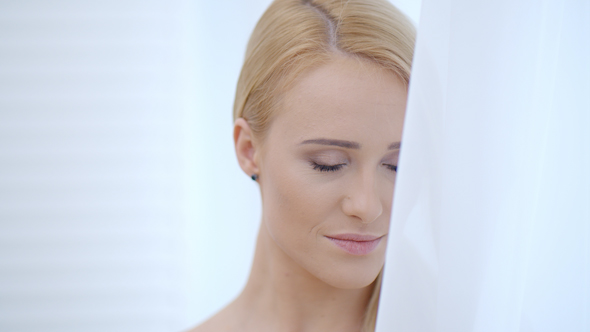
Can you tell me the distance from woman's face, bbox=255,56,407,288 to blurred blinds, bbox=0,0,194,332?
127cm

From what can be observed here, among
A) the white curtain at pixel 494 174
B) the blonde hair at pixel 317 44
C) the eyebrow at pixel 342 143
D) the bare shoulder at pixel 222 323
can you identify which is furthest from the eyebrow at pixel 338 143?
the bare shoulder at pixel 222 323

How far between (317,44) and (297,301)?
629mm

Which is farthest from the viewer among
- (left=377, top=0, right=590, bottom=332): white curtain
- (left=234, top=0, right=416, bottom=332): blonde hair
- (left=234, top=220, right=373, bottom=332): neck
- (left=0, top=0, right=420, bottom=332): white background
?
(left=0, top=0, right=420, bottom=332): white background

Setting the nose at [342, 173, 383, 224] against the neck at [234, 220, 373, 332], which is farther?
the neck at [234, 220, 373, 332]

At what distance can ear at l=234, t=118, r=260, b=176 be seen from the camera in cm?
124

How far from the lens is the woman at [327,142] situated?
984mm

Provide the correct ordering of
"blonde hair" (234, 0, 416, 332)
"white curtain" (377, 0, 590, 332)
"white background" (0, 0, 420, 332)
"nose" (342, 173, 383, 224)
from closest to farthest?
"white curtain" (377, 0, 590, 332), "nose" (342, 173, 383, 224), "blonde hair" (234, 0, 416, 332), "white background" (0, 0, 420, 332)

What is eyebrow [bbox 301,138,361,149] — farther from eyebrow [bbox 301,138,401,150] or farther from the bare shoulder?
the bare shoulder

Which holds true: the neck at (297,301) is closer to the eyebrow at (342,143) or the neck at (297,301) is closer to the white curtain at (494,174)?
the eyebrow at (342,143)

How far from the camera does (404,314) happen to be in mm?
715

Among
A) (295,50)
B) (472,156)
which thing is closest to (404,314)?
(472,156)

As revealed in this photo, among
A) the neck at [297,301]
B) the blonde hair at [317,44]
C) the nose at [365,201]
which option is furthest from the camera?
the neck at [297,301]

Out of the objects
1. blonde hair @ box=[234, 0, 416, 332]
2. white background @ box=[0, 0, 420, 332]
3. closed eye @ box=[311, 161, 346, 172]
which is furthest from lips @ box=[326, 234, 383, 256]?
white background @ box=[0, 0, 420, 332]

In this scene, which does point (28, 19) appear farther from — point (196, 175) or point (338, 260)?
point (338, 260)
